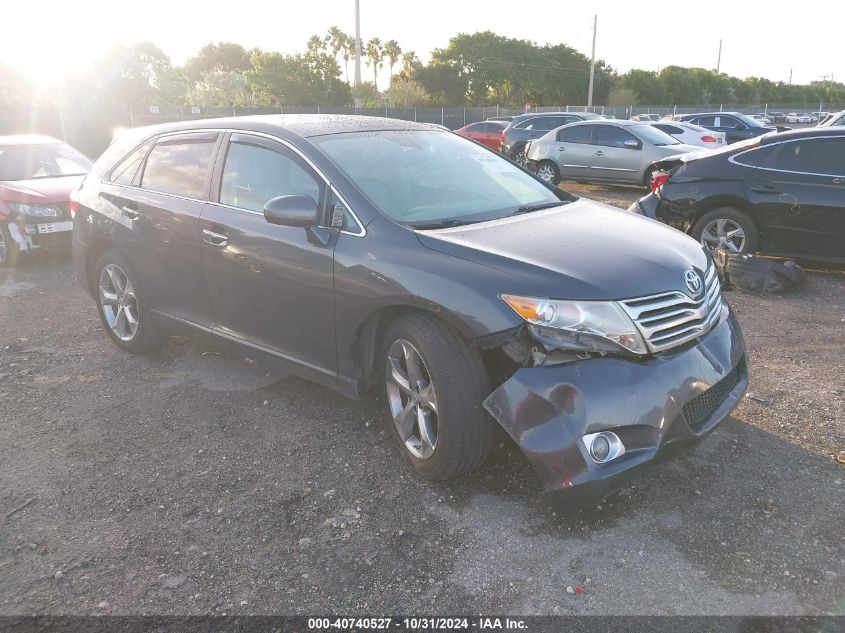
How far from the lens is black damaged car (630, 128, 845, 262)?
6328 mm

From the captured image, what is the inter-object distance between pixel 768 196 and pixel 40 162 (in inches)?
364

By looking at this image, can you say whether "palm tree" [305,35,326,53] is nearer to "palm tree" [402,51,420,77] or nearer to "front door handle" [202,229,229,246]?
"palm tree" [402,51,420,77]

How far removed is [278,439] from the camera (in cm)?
371

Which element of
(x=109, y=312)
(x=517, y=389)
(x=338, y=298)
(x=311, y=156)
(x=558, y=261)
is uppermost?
(x=311, y=156)

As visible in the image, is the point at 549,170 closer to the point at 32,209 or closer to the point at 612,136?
the point at 612,136

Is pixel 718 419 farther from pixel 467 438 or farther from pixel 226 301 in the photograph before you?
pixel 226 301

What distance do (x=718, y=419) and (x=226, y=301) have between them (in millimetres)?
2819

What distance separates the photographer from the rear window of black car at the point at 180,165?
418 centimetres

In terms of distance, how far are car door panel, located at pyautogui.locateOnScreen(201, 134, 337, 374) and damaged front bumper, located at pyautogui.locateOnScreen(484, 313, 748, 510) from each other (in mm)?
1195

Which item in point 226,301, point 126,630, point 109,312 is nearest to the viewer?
point 126,630

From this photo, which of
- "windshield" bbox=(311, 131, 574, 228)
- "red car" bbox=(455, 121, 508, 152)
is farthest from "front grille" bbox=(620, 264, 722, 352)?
"red car" bbox=(455, 121, 508, 152)

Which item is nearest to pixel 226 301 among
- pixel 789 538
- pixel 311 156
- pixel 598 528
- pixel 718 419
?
pixel 311 156

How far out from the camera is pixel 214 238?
3910 millimetres

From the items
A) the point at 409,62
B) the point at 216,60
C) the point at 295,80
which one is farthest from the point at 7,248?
the point at 216,60
